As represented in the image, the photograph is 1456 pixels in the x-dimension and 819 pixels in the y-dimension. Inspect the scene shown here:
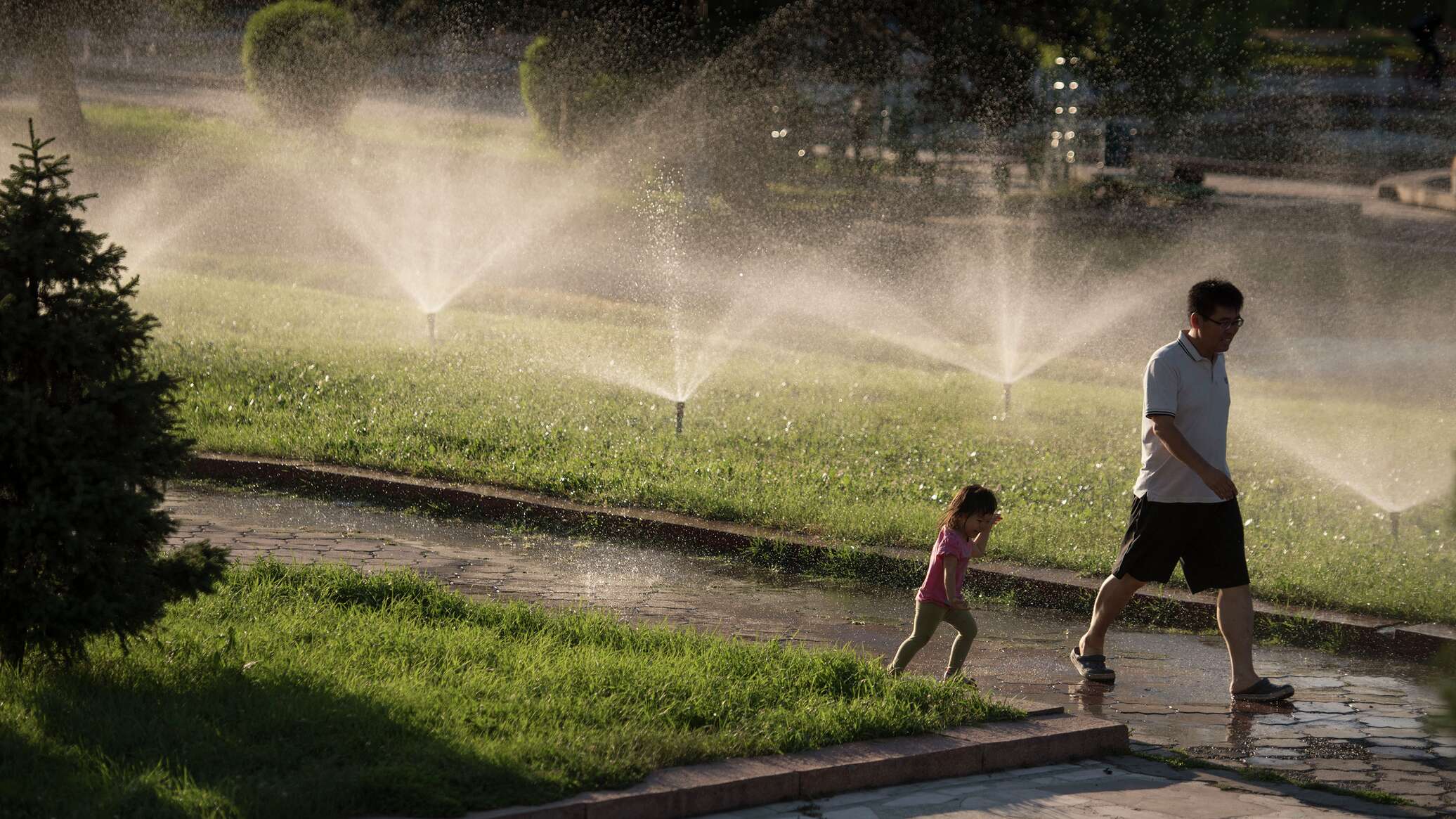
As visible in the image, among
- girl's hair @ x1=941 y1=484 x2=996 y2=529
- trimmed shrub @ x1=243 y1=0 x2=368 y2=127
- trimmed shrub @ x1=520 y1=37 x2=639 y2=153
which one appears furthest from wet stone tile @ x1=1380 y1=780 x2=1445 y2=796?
trimmed shrub @ x1=243 y1=0 x2=368 y2=127

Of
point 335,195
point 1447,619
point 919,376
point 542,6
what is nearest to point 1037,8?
point 542,6

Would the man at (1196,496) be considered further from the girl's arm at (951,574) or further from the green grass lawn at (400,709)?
the green grass lawn at (400,709)

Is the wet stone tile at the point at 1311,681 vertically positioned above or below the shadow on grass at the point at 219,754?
below

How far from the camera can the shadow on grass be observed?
164 inches

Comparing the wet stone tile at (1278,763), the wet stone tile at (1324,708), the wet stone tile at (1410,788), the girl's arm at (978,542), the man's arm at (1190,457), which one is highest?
the man's arm at (1190,457)

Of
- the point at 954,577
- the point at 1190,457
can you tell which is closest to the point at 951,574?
the point at 954,577

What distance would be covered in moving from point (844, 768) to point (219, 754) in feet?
5.57

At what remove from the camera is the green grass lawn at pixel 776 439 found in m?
8.23

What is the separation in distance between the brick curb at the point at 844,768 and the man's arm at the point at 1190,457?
1021 mm

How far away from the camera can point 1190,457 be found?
6023 mm

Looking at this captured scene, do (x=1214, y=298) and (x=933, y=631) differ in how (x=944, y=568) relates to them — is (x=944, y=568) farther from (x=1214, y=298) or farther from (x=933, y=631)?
(x=1214, y=298)

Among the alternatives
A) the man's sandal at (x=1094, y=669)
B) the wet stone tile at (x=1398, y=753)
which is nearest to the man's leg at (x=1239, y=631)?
the man's sandal at (x=1094, y=669)

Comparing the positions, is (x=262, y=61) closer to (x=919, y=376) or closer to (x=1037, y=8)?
(x=1037, y=8)

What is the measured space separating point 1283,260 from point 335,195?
16162mm
